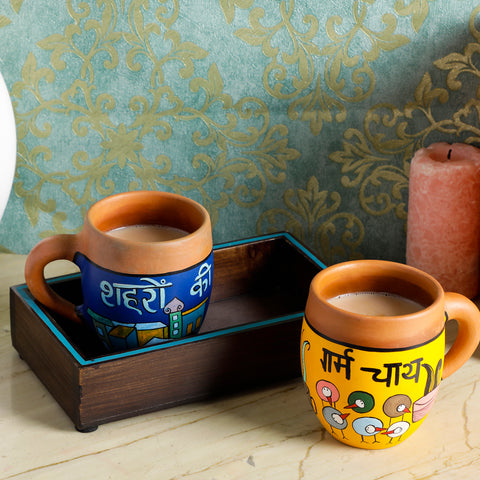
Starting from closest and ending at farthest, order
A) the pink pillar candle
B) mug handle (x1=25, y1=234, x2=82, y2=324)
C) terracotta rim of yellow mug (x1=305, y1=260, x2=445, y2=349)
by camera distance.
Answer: terracotta rim of yellow mug (x1=305, y1=260, x2=445, y2=349)
mug handle (x1=25, y1=234, x2=82, y2=324)
the pink pillar candle

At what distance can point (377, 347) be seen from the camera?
470 mm

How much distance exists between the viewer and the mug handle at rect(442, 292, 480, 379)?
51 cm

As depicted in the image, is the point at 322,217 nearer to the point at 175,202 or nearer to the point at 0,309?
the point at 175,202

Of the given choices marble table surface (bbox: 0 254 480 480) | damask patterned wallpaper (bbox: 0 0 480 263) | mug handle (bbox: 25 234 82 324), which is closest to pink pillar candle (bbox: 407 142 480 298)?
damask patterned wallpaper (bbox: 0 0 480 263)

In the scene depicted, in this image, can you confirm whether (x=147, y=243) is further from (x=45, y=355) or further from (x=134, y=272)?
(x=45, y=355)

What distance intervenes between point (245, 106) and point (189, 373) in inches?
12.1

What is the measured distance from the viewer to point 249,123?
76cm

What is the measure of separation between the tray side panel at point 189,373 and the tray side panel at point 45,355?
0.02m

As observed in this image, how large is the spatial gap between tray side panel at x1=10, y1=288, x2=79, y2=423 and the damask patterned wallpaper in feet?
0.73

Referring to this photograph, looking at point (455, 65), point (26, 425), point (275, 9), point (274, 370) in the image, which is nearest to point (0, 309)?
point (26, 425)

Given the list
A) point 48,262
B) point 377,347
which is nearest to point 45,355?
point 48,262

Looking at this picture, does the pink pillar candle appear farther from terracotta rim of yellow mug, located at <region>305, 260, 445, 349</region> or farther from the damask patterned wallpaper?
terracotta rim of yellow mug, located at <region>305, 260, 445, 349</region>

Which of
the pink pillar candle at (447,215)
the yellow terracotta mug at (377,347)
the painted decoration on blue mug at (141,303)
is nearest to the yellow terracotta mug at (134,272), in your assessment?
the painted decoration on blue mug at (141,303)

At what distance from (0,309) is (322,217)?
0.34m
